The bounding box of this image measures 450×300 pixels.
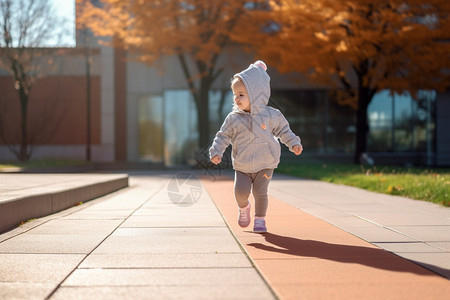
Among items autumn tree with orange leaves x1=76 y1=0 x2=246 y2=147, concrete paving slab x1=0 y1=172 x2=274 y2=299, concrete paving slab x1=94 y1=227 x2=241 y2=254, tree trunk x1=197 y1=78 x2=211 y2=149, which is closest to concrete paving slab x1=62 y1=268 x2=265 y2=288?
concrete paving slab x1=0 y1=172 x2=274 y2=299

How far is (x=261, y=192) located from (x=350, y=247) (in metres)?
1.28

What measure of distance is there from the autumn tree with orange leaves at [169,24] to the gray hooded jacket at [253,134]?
18.2m

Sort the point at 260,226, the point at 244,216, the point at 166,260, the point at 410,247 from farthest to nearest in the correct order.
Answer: the point at 244,216
the point at 260,226
the point at 410,247
the point at 166,260

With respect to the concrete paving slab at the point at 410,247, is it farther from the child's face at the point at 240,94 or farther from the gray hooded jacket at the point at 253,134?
the child's face at the point at 240,94

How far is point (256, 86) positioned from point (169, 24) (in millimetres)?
19889

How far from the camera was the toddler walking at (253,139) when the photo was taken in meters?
6.61

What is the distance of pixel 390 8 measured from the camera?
20.5m

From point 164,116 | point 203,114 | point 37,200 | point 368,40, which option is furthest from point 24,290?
point 164,116

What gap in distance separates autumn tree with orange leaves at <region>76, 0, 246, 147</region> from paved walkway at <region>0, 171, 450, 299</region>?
53.1 ft

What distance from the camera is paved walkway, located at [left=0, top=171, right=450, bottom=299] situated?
4.05 m

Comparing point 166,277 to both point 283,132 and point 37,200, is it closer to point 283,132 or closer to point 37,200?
point 283,132

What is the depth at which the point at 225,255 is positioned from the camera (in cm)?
529

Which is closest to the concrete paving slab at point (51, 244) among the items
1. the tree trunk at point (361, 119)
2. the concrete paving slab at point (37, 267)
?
the concrete paving slab at point (37, 267)

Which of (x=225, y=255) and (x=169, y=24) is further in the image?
(x=169, y=24)
